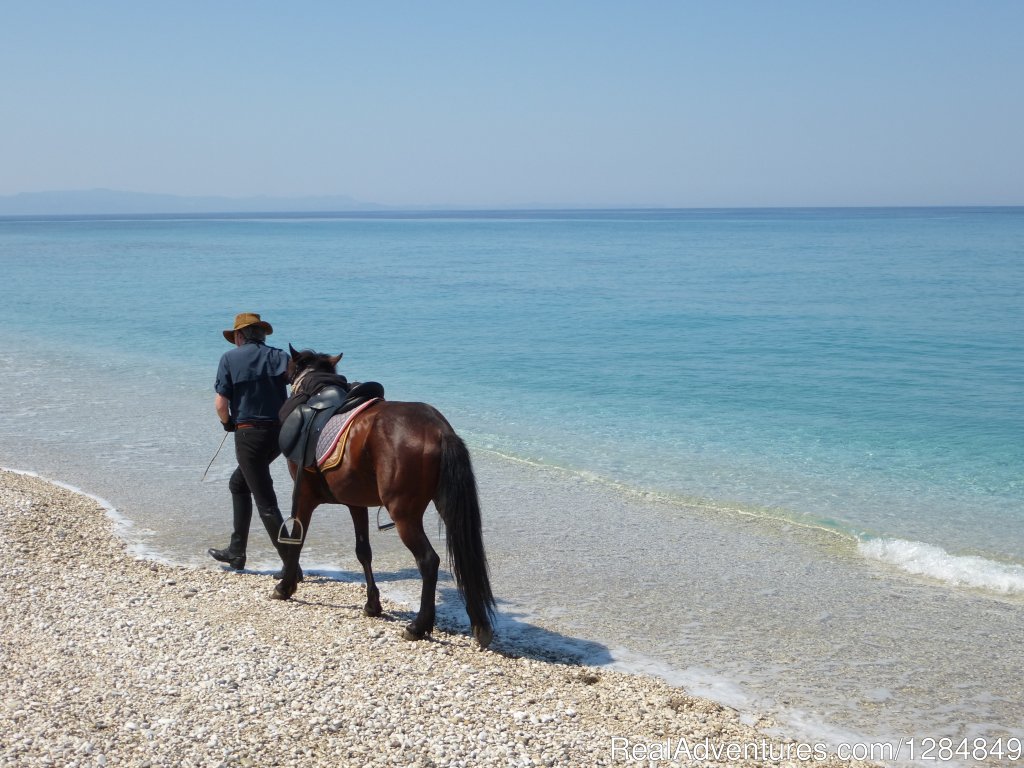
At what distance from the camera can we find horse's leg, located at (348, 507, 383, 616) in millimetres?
6547

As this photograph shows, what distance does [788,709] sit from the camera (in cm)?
545

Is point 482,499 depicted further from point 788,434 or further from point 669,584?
point 788,434

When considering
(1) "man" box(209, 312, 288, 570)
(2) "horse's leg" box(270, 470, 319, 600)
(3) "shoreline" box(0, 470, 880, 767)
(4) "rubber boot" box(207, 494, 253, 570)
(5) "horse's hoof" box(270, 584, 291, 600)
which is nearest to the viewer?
(3) "shoreline" box(0, 470, 880, 767)

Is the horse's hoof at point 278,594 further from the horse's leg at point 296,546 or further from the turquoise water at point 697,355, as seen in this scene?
the turquoise water at point 697,355

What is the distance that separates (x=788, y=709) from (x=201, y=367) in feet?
56.3

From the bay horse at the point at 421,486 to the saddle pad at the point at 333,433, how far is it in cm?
5

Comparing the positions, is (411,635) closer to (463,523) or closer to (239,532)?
(463,523)

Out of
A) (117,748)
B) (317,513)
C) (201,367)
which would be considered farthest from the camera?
(201,367)

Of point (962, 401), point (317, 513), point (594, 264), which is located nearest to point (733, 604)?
point (317, 513)

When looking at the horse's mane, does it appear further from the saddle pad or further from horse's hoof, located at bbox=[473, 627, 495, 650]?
horse's hoof, located at bbox=[473, 627, 495, 650]

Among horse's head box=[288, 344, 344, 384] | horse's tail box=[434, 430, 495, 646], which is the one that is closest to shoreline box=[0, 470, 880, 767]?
horse's tail box=[434, 430, 495, 646]

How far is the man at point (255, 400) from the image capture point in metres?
7.09

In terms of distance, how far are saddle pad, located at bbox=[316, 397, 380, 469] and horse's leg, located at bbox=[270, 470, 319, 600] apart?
29cm

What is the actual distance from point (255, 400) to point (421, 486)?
183 centimetres
